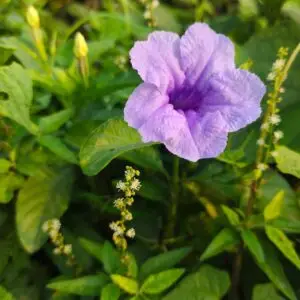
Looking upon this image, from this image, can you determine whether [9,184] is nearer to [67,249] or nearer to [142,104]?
[67,249]

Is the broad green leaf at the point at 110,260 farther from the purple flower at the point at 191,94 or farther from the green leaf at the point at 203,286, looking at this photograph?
the purple flower at the point at 191,94

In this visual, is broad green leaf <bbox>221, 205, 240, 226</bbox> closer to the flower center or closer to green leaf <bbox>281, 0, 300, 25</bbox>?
the flower center

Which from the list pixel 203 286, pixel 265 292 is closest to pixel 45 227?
pixel 203 286

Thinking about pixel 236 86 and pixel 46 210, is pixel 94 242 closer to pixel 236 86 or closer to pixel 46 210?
pixel 46 210

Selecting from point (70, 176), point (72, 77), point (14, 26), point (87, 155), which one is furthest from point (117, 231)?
point (14, 26)

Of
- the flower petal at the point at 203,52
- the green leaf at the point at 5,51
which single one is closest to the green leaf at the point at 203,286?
the flower petal at the point at 203,52

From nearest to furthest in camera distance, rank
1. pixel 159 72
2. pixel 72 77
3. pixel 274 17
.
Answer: pixel 159 72, pixel 72 77, pixel 274 17
